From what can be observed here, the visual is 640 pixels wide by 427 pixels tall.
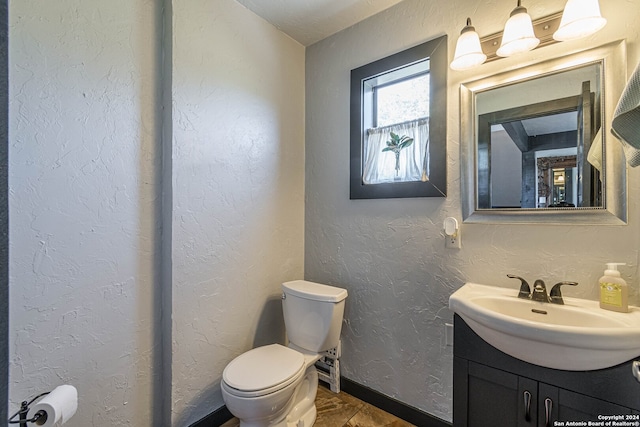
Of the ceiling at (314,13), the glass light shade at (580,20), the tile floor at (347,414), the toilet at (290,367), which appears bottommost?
the tile floor at (347,414)

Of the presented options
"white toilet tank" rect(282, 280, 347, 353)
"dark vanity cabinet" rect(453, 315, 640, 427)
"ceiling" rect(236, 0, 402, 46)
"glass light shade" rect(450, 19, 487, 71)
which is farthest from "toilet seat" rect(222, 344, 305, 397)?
"ceiling" rect(236, 0, 402, 46)

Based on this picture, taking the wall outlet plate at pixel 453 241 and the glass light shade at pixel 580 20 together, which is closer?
the glass light shade at pixel 580 20

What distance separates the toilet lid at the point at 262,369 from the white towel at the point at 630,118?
58.4 inches

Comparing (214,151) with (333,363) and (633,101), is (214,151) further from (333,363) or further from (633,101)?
(633,101)

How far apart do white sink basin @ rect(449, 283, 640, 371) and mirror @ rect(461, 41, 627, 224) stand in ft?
1.20

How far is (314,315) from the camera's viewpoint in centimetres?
161

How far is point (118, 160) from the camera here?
1248 mm

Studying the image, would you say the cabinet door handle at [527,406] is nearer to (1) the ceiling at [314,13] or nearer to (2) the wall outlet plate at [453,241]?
(2) the wall outlet plate at [453,241]

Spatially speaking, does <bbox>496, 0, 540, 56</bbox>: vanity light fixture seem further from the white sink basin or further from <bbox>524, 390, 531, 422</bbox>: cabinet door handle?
<bbox>524, 390, 531, 422</bbox>: cabinet door handle

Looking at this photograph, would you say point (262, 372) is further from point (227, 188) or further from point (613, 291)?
point (613, 291)

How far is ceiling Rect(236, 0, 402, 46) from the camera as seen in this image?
1612 mm

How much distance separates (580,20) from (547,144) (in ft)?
1.50

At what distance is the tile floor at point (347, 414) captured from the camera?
5.03 ft

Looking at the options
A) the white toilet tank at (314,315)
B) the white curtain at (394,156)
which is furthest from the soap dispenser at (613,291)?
the white toilet tank at (314,315)
